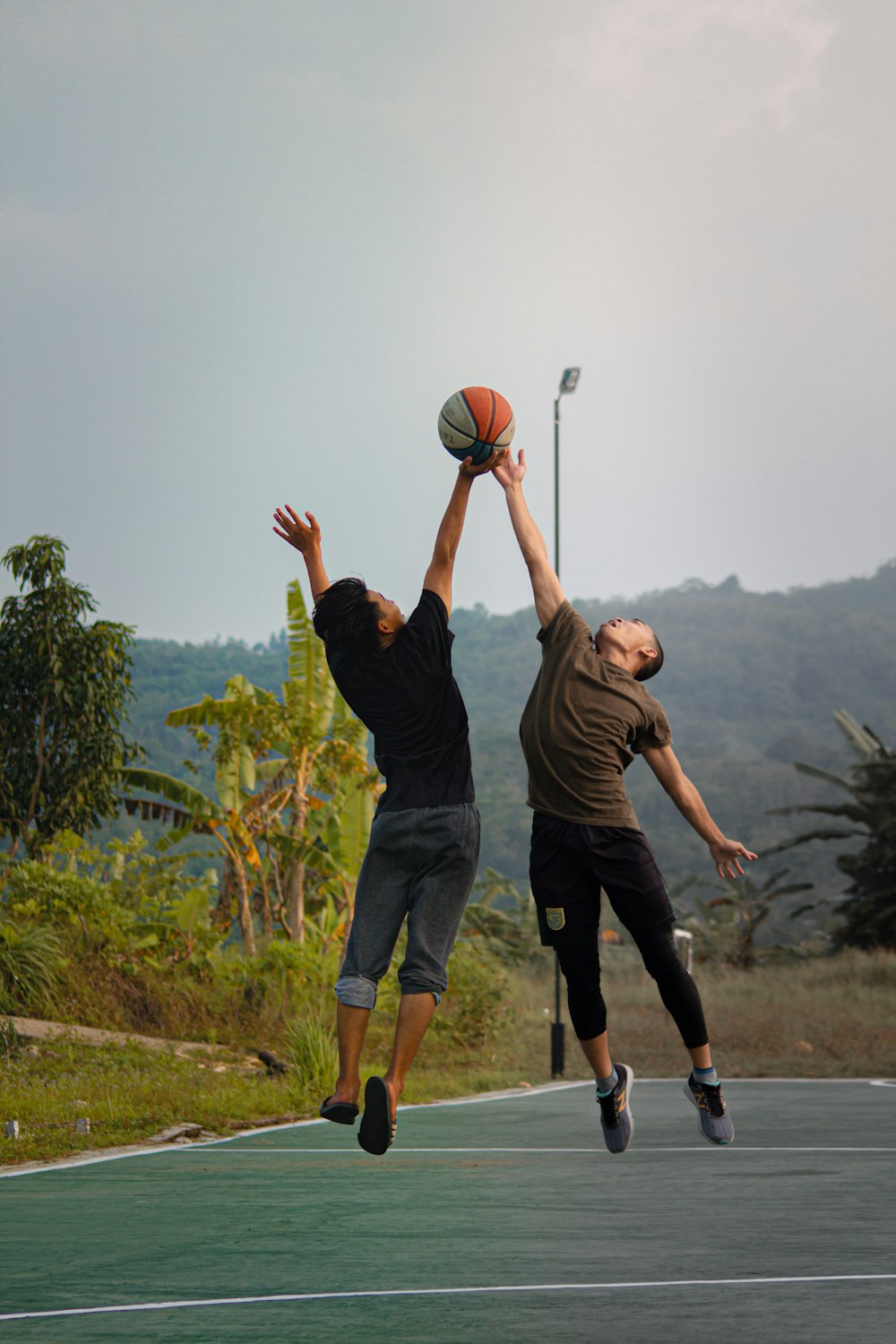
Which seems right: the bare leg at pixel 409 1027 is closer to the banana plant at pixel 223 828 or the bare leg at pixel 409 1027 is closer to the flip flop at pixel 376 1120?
the flip flop at pixel 376 1120

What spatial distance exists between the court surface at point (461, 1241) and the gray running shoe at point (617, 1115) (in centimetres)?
66

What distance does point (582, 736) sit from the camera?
5.51 metres

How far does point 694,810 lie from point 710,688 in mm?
91196

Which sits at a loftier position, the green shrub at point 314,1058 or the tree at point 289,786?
the tree at point 289,786

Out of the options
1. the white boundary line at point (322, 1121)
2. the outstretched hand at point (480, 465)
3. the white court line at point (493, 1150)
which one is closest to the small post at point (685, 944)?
the white boundary line at point (322, 1121)

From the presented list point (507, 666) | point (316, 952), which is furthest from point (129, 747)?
point (507, 666)

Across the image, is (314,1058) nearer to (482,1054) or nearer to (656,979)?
(482,1054)

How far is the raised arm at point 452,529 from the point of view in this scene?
5.77 meters

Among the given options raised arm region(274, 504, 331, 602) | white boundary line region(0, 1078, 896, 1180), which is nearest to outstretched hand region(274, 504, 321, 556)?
raised arm region(274, 504, 331, 602)

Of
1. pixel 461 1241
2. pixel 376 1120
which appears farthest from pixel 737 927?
pixel 376 1120

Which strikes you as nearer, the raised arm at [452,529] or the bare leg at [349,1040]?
the bare leg at [349,1040]

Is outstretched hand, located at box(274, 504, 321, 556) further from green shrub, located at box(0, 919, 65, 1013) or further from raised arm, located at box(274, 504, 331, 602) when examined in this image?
green shrub, located at box(0, 919, 65, 1013)

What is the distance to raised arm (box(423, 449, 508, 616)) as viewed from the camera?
5.77 meters

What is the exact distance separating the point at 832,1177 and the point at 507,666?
7824cm
